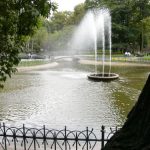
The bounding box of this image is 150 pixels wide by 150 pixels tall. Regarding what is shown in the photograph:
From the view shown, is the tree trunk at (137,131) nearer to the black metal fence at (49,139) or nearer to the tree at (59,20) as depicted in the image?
the black metal fence at (49,139)

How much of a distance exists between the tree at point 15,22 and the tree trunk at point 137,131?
3612 mm

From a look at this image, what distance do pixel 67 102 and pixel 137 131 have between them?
13.8 m

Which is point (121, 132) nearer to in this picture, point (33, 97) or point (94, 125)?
point (94, 125)

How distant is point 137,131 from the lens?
3408 millimetres

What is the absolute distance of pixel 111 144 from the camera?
3.54 m

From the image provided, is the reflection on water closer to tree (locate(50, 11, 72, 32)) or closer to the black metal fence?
the black metal fence

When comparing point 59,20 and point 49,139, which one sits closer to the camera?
point 49,139

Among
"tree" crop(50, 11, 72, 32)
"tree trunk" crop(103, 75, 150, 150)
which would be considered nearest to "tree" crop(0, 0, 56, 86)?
"tree trunk" crop(103, 75, 150, 150)

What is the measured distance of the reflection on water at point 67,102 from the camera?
526 inches

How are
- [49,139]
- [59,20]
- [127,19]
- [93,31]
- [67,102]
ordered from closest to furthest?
[49,139] → [67,102] → [127,19] → [93,31] → [59,20]

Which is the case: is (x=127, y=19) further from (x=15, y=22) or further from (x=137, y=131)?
(x=137, y=131)

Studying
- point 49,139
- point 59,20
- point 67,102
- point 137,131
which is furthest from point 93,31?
point 137,131

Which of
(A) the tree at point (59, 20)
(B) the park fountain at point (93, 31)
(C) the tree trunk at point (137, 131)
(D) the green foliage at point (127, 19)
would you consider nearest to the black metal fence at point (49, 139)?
(C) the tree trunk at point (137, 131)

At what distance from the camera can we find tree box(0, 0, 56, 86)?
6.35 meters
